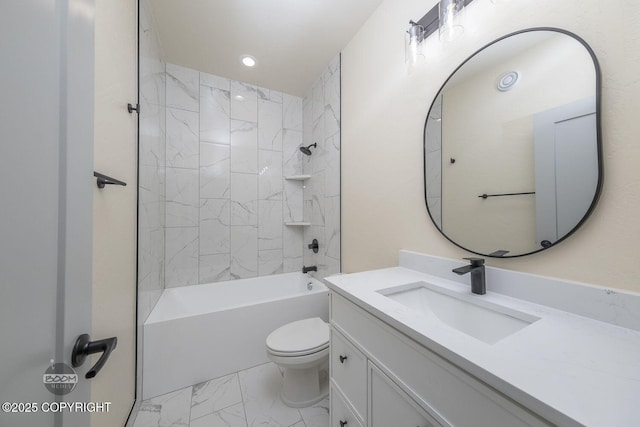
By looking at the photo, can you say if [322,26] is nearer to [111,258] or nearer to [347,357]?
[111,258]

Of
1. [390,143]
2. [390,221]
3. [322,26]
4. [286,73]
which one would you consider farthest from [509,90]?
[286,73]

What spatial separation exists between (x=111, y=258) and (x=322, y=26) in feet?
6.52

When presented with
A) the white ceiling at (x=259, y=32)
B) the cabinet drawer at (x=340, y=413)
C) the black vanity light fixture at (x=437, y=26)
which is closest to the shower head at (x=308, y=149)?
the white ceiling at (x=259, y=32)

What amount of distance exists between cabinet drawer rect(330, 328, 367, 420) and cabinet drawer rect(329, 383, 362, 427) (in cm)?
4

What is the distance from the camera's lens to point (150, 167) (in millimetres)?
1631

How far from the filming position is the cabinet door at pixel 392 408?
601mm

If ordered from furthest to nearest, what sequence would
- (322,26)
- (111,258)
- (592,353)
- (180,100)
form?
(180,100), (322,26), (111,258), (592,353)

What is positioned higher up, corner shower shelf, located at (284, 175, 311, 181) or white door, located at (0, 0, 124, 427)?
corner shower shelf, located at (284, 175, 311, 181)

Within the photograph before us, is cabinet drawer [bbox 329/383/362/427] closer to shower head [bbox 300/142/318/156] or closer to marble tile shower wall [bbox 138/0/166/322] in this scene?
marble tile shower wall [bbox 138/0/166/322]

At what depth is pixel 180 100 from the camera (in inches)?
85.0

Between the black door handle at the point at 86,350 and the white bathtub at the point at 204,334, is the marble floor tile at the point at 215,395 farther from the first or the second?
the black door handle at the point at 86,350

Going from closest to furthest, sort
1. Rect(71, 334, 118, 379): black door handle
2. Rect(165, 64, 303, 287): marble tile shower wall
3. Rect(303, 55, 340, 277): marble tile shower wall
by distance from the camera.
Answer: Rect(71, 334, 118, 379): black door handle
Rect(303, 55, 340, 277): marble tile shower wall
Rect(165, 64, 303, 287): marble tile shower wall

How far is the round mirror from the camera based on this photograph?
0.69m
